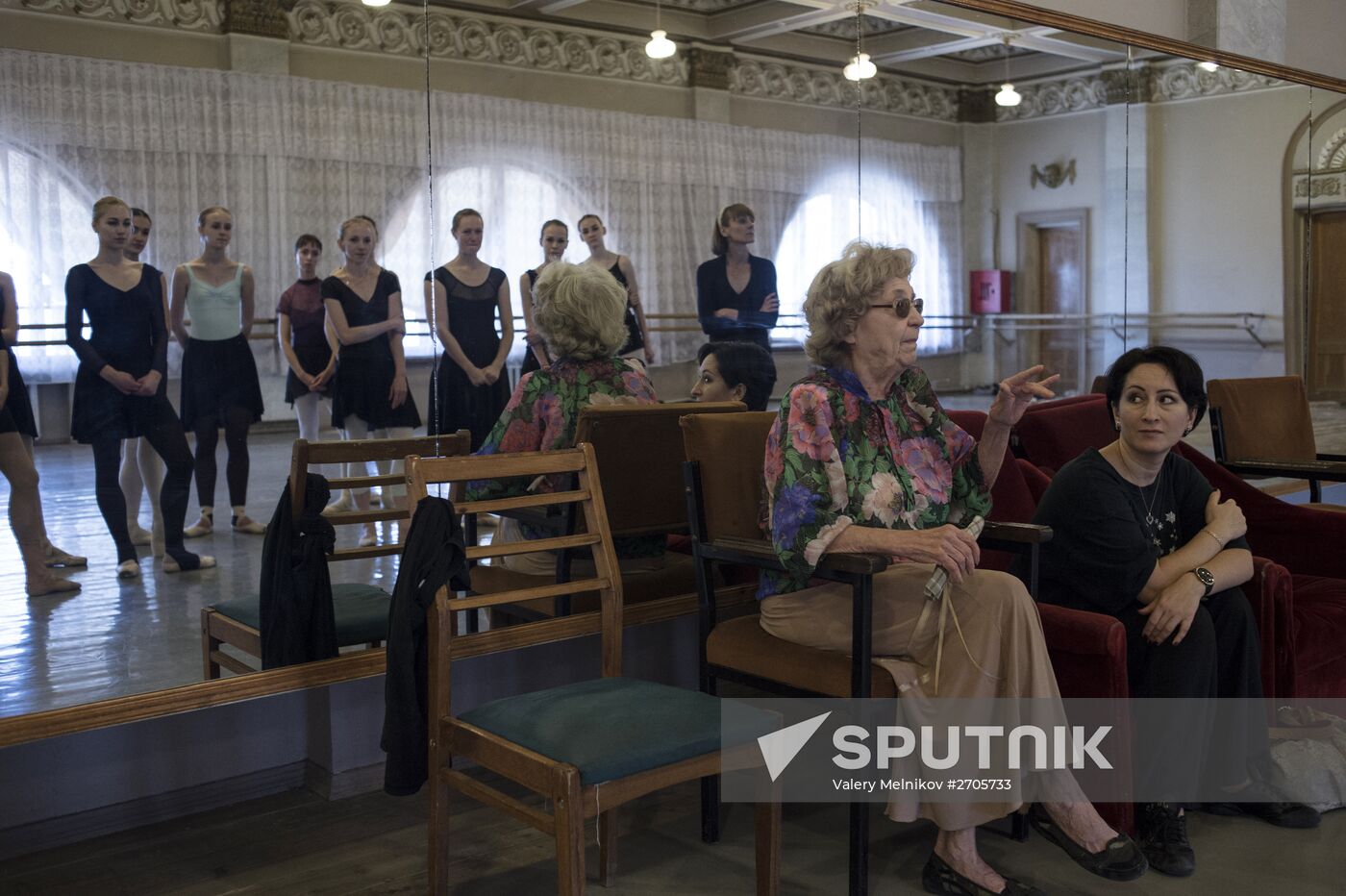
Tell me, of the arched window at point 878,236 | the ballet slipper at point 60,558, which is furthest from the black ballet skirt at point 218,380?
the arched window at point 878,236

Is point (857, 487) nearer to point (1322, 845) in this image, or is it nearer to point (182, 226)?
point (1322, 845)

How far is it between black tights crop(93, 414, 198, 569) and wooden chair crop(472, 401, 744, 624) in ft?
2.46

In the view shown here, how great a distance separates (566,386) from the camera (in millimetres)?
3373

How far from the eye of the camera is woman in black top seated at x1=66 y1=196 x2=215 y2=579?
272cm

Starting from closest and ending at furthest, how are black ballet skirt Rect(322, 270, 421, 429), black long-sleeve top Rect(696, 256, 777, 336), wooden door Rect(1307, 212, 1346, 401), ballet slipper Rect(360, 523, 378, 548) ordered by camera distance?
black ballet skirt Rect(322, 270, 421, 429) < ballet slipper Rect(360, 523, 378, 548) < black long-sleeve top Rect(696, 256, 777, 336) < wooden door Rect(1307, 212, 1346, 401)

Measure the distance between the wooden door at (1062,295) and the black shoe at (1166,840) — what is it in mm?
2769

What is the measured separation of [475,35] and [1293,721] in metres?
2.68

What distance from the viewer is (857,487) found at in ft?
8.25

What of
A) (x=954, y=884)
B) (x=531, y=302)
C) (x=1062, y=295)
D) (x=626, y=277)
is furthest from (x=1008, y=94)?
(x=954, y=884)

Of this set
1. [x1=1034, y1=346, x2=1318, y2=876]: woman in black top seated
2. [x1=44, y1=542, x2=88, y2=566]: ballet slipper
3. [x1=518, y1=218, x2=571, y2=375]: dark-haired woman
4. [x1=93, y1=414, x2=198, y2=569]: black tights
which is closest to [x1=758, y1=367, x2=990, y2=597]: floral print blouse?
[x1=1034, y1=346, x2=1318, y2=876]: woman in black top seated

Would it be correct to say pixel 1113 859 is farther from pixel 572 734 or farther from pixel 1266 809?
pixel 572 734

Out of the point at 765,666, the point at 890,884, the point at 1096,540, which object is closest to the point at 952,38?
the point at 1096,540

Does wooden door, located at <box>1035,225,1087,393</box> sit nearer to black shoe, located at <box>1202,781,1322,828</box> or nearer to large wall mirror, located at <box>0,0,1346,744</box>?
large wall mirror, located at <box>0,0,1346,744</box>

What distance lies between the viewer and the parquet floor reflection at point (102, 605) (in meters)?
2.66
